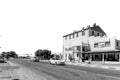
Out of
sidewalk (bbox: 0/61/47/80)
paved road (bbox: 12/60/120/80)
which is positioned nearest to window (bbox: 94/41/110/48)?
paved road (bbox: 12/60/120/80)

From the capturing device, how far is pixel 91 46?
165ft

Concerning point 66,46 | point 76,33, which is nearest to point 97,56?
point 76,33

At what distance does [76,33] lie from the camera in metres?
57.3

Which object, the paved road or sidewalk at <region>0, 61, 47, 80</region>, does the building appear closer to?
the paved road

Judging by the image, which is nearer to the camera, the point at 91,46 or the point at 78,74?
the point at 78,74

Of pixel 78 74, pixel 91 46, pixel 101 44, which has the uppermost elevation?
pixel 101 44

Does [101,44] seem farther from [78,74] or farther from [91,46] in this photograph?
[78,74]

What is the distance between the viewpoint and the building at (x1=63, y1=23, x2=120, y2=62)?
142 ft

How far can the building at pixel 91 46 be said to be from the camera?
43.2 m

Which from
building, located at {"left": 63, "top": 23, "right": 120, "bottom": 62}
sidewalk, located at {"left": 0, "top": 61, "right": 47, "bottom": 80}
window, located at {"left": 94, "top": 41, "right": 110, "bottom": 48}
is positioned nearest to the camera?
sidewalk, located at {"left": 0, "top": 61, "right": 47, "bottom": 80}

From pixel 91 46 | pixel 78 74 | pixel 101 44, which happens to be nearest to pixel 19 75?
pixel 78 74

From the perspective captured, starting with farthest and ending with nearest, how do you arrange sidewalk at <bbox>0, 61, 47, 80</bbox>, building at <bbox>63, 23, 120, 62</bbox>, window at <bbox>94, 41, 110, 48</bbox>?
window at <bbox>94, 41, 110, 48</bbox> < building at <bbox>63, 23, 120, 62</bbox> < sidewalk at <bbox>0, 61, 47, 80</bbox>

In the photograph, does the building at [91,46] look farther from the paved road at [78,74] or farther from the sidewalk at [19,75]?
the sidewalk at [19,75]

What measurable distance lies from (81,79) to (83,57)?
3909cm
